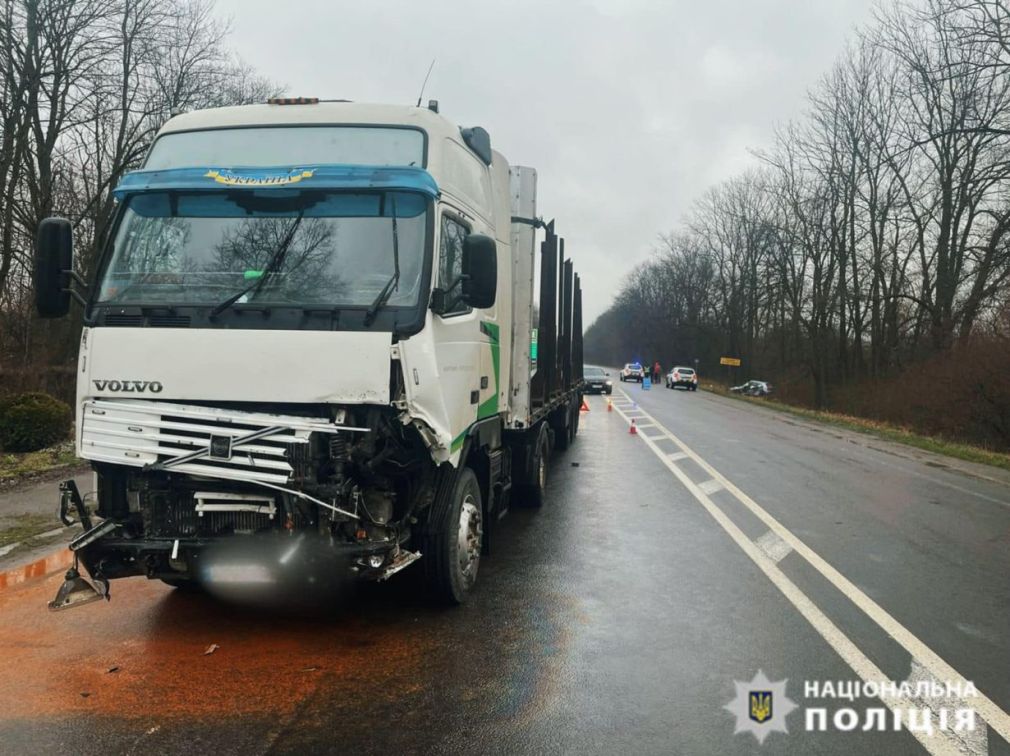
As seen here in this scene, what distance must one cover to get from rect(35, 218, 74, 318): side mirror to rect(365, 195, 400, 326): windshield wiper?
2.01 meters

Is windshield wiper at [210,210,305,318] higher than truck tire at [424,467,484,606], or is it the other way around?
windshield wiper at [210,210,305,318]

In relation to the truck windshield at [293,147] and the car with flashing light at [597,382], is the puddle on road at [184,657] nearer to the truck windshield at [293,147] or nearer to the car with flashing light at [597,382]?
the truck windshield at [293,147]

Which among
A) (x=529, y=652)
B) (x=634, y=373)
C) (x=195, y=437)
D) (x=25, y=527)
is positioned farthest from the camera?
A: (x=634, y=373)

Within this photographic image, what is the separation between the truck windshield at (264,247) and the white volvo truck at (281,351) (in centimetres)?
1

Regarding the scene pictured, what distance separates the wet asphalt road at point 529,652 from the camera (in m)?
3.51

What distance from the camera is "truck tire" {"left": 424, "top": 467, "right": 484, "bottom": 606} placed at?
4.99 metres

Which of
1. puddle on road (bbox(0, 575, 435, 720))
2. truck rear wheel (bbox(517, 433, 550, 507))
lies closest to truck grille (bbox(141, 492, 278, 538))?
puddle on road (bbox(0, 575, 435, 720))

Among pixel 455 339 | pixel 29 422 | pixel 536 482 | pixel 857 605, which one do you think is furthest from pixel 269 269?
pixel 29 422

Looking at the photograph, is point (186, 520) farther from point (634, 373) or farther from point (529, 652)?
point (634, 373)

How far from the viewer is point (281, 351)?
14.1 feet

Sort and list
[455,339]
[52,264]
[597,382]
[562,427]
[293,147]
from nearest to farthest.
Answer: [52,264] → [455,339] → [293,147] → [562,427] → [597,382]

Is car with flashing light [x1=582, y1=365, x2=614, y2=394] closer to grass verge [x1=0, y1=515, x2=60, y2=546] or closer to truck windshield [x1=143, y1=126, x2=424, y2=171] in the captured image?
grass verge [x1=0, y1=515, x2=60, y2=546]

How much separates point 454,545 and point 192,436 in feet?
5.98

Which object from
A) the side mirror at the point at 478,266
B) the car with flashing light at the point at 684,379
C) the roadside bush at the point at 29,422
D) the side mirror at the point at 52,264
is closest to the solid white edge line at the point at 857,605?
the side mirror at the point at 478,266
